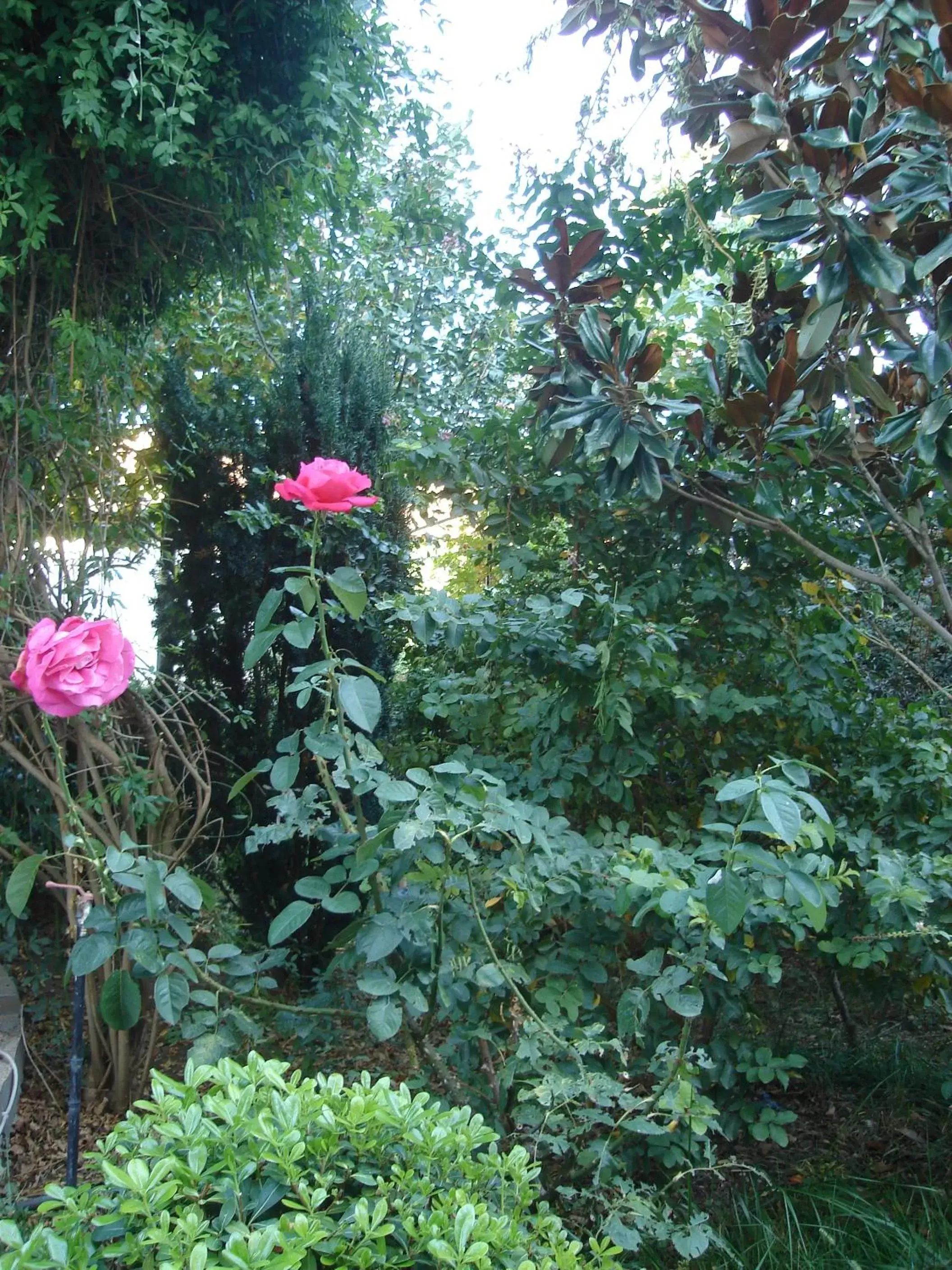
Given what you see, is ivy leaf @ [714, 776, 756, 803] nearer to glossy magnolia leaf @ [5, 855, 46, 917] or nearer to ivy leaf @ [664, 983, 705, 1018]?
ivy leaf @ [664, 983, 705, 1018]

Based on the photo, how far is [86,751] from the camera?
2887 millimetres

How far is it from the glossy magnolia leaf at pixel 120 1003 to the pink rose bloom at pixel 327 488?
976 mm

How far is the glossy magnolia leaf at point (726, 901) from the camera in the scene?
63.4 inches

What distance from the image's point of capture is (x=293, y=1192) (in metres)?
1.19

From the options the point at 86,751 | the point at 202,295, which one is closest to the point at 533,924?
the point at 86,751

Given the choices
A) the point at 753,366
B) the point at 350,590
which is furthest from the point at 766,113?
the point at 350,590

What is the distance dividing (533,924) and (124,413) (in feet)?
8.66

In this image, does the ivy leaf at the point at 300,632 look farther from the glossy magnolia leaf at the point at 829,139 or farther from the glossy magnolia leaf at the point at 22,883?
the glossy magnolia leaf at the point at 829,139

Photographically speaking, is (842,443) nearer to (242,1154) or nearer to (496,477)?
(496,477)

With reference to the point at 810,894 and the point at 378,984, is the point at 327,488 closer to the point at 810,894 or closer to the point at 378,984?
the point at 378,984

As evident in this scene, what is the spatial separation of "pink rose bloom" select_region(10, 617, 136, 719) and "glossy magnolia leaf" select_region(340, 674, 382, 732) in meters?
0.43

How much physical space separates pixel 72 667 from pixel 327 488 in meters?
0.57

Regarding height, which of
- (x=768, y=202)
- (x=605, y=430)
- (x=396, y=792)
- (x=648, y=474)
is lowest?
(x=396, y=792)

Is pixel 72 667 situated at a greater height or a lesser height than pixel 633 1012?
greater
